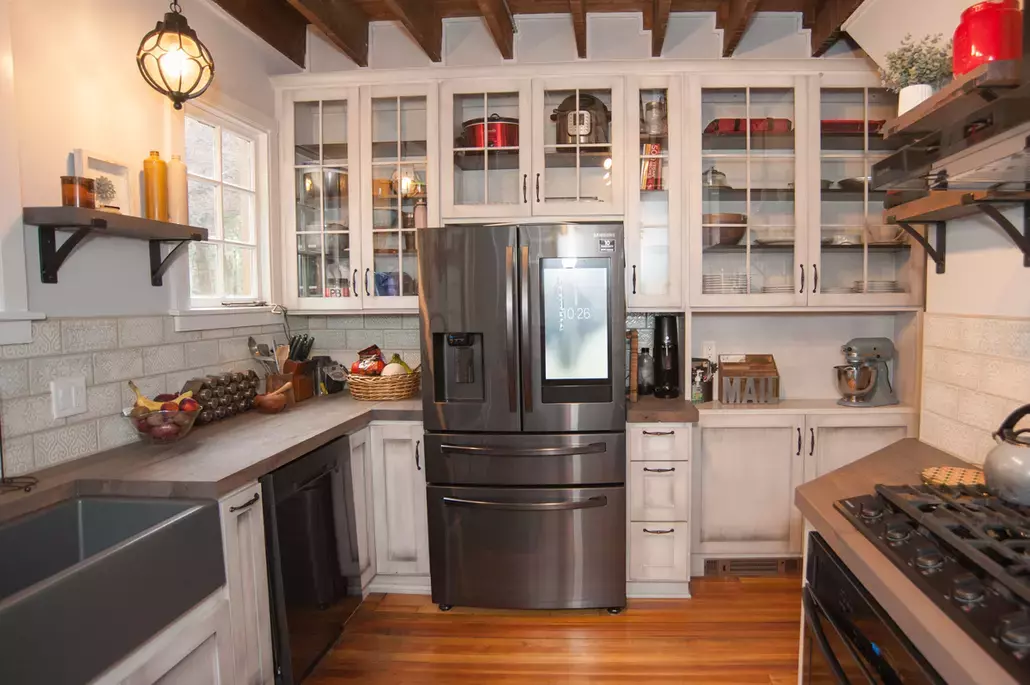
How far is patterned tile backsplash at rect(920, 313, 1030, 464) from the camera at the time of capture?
1.75 meters

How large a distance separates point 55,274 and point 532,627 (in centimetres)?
216

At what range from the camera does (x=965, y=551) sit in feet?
3.46

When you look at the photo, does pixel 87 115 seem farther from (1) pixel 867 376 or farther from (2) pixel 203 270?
(1) pixel 867 376

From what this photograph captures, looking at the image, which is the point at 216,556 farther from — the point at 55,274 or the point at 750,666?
the point at 750,666

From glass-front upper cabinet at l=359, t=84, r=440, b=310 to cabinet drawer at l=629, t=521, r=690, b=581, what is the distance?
1.55m

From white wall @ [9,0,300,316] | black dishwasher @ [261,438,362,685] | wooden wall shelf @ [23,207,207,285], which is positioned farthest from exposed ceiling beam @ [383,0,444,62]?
black dishwasher @ [261,438,362,685]

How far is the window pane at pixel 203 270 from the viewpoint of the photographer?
8.59 feet

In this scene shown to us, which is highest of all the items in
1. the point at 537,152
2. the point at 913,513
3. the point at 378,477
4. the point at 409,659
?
the point at 537,152

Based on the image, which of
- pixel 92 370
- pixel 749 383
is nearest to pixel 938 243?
pixel 749 383

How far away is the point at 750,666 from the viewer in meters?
2.27

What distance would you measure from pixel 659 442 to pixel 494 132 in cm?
167

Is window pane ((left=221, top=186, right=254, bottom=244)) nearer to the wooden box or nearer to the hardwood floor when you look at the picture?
the hardwood floor

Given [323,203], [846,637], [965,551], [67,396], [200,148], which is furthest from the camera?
[323,203]

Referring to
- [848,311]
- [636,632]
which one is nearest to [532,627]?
[636,632]
